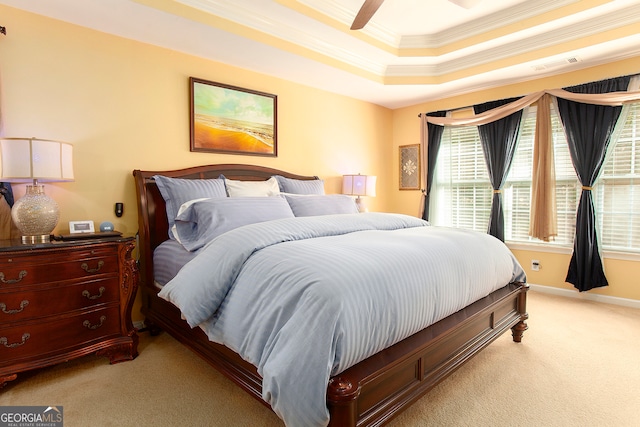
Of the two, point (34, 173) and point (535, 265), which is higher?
point (34, 173)

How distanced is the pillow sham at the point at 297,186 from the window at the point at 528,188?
1920 mm

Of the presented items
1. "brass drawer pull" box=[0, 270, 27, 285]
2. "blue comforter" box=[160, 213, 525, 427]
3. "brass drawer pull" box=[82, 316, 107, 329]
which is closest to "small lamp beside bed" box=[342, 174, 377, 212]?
"blue comforter" box=[160, 213, 525, 427]

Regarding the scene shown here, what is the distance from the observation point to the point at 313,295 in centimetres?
130

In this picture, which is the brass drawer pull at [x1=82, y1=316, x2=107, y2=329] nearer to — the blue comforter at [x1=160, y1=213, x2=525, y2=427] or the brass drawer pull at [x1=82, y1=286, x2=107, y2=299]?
the brass drawer pull at [x1=82, y1=286, x2=107, y2=299]

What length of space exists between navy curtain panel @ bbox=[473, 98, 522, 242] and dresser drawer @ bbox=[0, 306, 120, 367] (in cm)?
395

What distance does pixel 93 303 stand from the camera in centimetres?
215

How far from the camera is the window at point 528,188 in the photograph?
10.9 feet

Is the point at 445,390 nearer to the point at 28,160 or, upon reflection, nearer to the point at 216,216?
the point at 216,216

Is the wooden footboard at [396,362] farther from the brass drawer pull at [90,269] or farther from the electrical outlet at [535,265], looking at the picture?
the electrical outlet at [535,265]

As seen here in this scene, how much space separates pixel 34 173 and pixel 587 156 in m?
4.55

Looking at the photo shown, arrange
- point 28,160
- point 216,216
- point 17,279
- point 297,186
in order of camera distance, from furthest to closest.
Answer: point 297,186
point 216,216
point 28,160
point 17,279

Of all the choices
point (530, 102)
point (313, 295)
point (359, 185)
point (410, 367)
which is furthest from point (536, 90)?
point (313, 295)

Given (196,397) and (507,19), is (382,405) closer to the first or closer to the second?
(196,397)

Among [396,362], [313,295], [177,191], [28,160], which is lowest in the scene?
[396,362]
